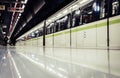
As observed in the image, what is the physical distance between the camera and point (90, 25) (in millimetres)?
10195

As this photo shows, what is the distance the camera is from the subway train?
8273 millimetres

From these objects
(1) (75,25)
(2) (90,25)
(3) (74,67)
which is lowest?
(3) (74,67)

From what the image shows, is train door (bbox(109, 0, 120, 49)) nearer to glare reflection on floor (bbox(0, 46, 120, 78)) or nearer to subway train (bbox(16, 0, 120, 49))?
subway train (bbox(16, 0, 120, 49))

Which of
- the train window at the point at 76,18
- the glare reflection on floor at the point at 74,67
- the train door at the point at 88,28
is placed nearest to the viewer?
the glare reflection on floor at the point at 74,67

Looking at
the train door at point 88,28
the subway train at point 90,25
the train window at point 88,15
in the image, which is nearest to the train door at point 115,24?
the subway train at point 90,25

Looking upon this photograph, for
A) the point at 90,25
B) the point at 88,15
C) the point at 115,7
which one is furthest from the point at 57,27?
the point at 115,7

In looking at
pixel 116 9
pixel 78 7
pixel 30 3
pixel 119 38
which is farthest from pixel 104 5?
pixel 30 3

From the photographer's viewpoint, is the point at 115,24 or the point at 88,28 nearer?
the point at 115,24

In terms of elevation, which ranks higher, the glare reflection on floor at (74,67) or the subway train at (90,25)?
the subway train at (90,25)

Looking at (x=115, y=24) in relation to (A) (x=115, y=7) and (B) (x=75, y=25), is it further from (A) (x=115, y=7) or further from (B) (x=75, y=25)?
(B) (x=75, y=25)

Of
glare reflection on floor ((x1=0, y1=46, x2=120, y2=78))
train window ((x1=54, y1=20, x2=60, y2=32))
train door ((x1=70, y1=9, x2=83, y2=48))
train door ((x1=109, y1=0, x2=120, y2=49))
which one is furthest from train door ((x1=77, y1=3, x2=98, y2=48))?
train window ((x1=54, y1=20, x2=60, y2=32))

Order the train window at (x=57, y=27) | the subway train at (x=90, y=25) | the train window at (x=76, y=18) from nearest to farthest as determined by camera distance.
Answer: the subway train at (x=90, y=25) < the train window at (x=76, y=18) < the train window at (x=57, y=27)

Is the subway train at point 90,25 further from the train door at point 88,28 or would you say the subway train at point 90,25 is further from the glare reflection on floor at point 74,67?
the glare reflection on floor at point 74,67

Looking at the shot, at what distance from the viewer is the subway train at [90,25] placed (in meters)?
8.27
